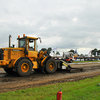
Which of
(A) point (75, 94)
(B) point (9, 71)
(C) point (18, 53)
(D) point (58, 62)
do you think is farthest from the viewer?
(D) point (58, 62)

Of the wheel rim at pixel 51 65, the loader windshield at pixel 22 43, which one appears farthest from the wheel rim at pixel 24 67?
the wheel rim at pixel 51 65

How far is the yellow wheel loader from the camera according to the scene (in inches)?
370

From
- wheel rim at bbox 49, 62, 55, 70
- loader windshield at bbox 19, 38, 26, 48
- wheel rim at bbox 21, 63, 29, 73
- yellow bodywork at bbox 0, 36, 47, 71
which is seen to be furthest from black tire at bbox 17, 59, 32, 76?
wheel rim at bbox 49, 62, 55, 70

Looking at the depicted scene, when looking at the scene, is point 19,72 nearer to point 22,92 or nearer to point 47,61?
point 47,61

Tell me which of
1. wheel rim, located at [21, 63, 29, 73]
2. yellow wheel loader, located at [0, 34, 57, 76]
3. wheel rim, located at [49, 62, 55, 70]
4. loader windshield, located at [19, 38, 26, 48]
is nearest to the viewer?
yellow wheel loader, located at [0, 34, 57, 76]

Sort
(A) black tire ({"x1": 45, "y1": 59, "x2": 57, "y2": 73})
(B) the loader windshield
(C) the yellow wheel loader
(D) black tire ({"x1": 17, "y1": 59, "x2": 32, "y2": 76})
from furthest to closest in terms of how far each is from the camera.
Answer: (A) black tire ({"x1": 45, "y1": 59, "x2": 57, "y2": 73}) → (B) the loader windshield → (C) the yellow wheel loader → (D) black tire ({"x1": 17, "y1": 59, "x2": 32, "y2": 76})

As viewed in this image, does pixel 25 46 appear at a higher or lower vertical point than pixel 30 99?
higher

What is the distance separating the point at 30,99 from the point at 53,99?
87 centimetres

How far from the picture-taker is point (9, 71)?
11023mm

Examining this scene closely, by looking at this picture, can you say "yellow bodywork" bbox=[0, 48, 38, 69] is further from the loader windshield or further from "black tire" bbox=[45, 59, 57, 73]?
"black tire" bbox=[45, 59, 57, 73]

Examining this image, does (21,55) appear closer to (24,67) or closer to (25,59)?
(25,59)

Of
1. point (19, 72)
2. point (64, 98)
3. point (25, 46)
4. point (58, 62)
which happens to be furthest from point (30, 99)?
point (58, 62)

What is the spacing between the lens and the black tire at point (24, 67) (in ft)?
30.5

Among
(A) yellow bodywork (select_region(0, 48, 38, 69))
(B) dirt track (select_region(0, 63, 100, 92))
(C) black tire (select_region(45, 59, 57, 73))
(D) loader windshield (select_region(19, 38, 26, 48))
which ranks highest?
(D) loader windshield (select_region(19, 38, 26, 48))
